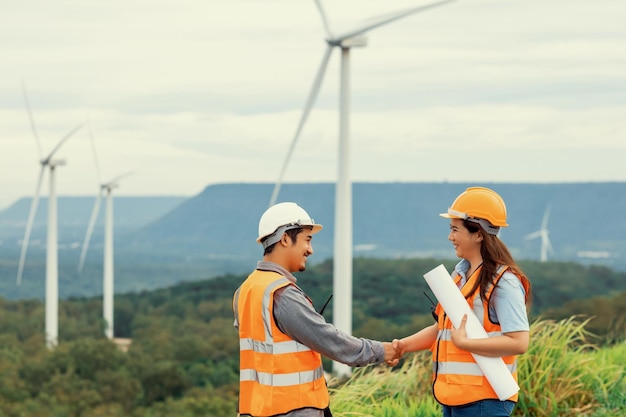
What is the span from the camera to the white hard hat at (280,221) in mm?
7047

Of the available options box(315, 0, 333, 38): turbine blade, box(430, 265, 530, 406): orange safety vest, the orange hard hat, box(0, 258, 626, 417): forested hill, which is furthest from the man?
box(315, 0, 333, 38): turbine blade

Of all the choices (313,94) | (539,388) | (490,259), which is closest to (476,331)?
(490,259)

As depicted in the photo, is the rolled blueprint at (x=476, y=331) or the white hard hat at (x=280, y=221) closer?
the white hard hat at (x=280, y=221)

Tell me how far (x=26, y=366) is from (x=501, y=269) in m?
A: 71.7

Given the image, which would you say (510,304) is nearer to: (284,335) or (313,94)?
(284,335)

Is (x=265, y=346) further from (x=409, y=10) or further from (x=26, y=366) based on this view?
(x=26, y=366)

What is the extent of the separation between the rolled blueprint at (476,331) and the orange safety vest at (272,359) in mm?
1019

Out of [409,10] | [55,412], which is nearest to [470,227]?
[409,10]

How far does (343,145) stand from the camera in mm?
37562

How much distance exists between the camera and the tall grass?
460 inches

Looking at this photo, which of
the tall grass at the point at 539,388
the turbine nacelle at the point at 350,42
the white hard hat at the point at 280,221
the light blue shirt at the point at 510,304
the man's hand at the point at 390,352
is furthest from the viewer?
the turbine nacelle at the point at 350,42

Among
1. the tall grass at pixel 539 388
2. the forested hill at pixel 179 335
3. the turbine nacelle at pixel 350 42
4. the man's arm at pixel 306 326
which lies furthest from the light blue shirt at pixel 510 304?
the turbine nacelle at pixel 350 42

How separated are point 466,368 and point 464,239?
0.90 m

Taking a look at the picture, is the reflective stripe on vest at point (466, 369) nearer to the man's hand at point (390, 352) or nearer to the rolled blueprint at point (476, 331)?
the rolled blueprint at point (476, 331)
